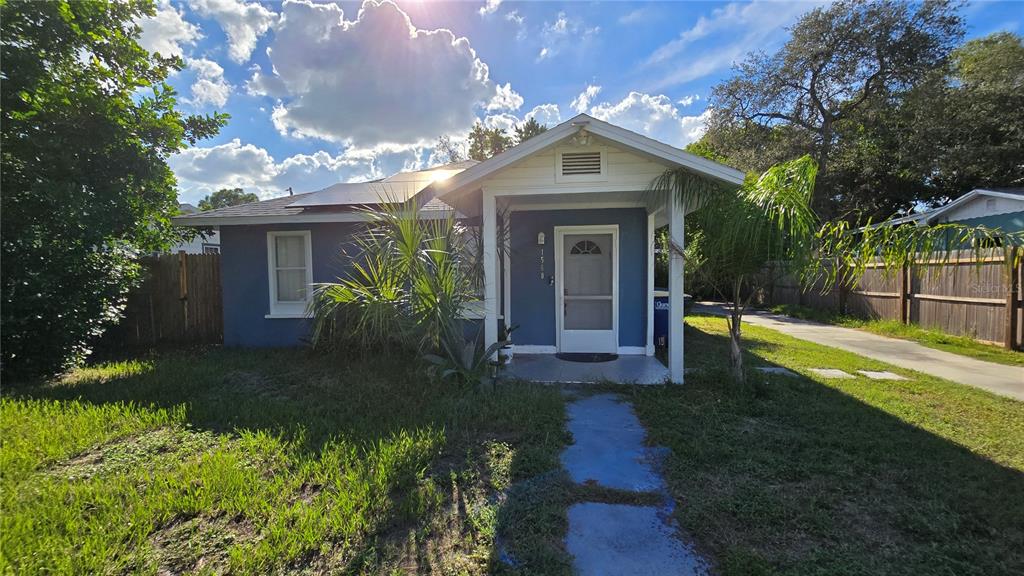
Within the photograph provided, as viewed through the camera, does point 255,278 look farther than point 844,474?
Yes

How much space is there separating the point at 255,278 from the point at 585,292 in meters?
6.54

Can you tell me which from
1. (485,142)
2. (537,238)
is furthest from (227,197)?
(537,238)

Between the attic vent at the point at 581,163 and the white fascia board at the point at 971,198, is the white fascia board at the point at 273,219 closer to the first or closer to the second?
the attic vent at the point at 581,163

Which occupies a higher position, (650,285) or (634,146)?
(634,146)

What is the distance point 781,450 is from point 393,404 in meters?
3.98

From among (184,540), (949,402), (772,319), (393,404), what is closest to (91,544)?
(184,540)

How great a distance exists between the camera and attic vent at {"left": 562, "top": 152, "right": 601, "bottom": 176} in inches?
214

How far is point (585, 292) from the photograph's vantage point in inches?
287

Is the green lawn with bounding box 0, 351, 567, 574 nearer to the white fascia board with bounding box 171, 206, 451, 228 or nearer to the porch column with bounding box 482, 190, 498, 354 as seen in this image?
the porch column with bounding box 482, 190, 498, 354

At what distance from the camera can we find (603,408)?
477 cm

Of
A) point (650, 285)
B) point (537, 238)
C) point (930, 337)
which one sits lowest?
point (930, 337)

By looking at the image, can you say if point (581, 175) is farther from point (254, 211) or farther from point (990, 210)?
point (990, 210)

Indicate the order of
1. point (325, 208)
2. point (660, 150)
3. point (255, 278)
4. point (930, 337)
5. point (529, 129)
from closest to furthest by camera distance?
1. point (660, 150)
2. point (325, 208)
3. point (255, 278)
4. point (930, 337)
5. point (529, 129)

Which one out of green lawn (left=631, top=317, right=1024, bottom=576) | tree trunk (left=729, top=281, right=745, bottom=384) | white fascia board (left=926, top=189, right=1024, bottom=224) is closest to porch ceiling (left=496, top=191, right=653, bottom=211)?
tree trunk (left=729, top=281, right=745, bottom=384)
